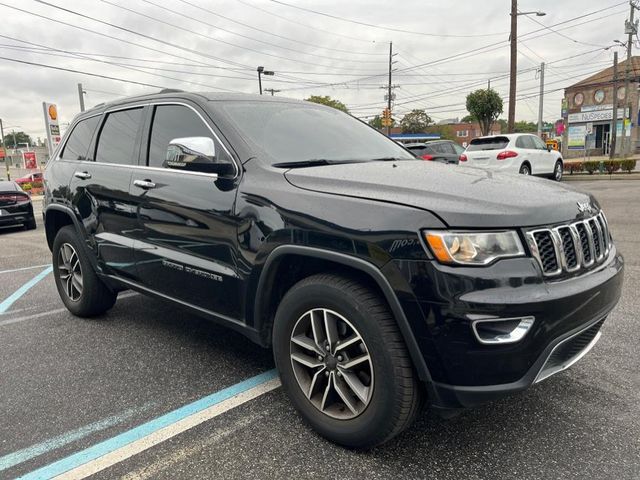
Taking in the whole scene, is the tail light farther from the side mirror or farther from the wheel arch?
the wheel arch

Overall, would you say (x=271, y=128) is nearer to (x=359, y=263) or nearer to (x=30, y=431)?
(x=359, y=263)

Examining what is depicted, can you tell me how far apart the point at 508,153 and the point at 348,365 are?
543 inches

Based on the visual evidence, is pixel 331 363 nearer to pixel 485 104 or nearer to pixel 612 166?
pixel 612 166

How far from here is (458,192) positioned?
2.26 m

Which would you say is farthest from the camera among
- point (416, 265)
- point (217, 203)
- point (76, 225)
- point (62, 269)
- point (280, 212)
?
point (62, 269)

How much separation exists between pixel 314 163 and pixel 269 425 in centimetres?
149

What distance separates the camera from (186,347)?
3.83 m

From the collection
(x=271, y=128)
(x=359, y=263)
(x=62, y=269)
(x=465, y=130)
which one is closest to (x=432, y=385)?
(x=359, y=263)

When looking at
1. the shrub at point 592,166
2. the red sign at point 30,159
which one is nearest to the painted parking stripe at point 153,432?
the shrub at point 592,166

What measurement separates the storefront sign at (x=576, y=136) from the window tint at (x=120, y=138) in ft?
168

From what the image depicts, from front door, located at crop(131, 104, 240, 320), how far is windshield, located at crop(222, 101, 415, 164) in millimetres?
244

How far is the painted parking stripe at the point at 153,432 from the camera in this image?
92.4 inches

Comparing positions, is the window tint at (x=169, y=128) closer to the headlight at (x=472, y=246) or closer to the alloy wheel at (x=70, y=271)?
the alloy wheel at (x=70, y=271)

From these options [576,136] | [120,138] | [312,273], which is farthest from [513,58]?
[576,136]
